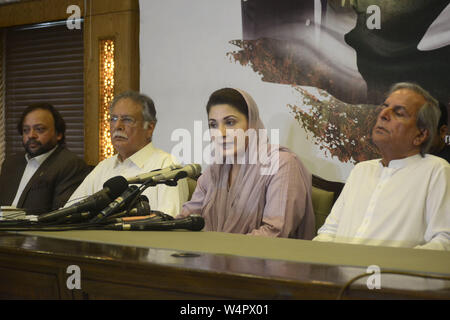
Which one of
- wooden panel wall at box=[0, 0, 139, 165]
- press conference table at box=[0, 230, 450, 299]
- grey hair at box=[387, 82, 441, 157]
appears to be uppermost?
wooden panel wall at box=[0, 0, 139, 165]

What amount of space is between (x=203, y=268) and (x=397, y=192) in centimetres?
144

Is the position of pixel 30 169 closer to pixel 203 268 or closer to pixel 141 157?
pixel 141 157

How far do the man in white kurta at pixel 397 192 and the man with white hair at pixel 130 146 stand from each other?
1.17 metres

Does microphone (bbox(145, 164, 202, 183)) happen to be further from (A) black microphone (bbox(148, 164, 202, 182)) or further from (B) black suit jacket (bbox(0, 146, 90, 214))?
(B) black suit jacket (bbox(0, 146, 90, 214))

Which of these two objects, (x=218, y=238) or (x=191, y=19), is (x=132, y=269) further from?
(x=191, y=19)

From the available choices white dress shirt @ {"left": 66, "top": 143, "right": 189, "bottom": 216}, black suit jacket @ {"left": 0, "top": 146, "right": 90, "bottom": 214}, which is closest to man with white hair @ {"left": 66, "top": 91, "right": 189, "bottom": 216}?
white dress shirt @ {"left": 66, "top": 143, "right": 189, "bottom": 216}

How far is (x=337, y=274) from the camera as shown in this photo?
1.21 meters

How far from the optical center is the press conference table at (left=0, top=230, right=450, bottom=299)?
1.15m

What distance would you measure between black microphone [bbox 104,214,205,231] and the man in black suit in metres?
1.69

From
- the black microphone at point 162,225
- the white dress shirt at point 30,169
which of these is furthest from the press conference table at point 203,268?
the white dress shirt at point 30,169

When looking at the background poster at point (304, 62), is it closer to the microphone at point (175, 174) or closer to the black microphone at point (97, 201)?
the microphone at point (175, 174)

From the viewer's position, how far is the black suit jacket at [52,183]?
3654 mm

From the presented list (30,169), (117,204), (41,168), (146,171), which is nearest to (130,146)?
(146,171)

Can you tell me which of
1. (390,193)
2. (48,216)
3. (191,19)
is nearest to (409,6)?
(390,193)
